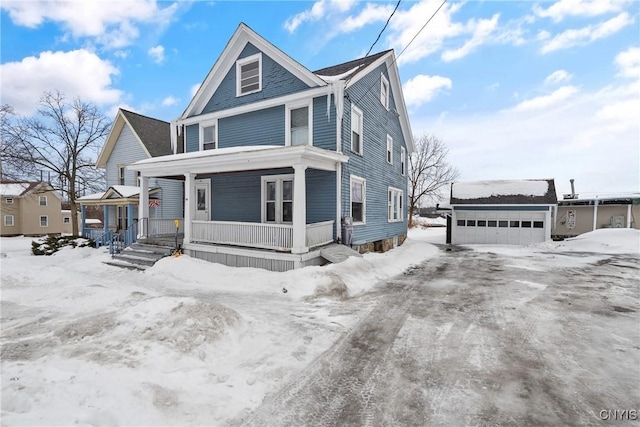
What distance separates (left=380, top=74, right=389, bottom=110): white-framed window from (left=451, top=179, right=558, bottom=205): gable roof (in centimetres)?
942

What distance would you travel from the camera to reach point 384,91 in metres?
15.1

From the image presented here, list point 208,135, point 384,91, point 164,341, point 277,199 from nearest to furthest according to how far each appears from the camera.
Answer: point 164,341
point 277,199
point 208,135
point 384,91

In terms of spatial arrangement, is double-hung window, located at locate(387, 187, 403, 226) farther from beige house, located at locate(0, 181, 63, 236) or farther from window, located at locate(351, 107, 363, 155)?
beige house, located at locate(0, 181, 63, 236)

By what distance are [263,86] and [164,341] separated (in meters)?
10.6

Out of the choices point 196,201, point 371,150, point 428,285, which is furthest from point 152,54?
point 428,285

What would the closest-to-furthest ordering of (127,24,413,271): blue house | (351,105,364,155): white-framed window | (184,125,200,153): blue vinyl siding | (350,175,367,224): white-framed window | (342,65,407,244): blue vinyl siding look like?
(127,24,413,271): blue house → (342,65,407,244): blue vinyl siding → (351,105,364,155): white-framed window → (350,175,367,224): white-framed window → (184,125,200,153): blue vinyl siding

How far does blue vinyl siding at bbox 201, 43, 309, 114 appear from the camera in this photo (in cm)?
1153

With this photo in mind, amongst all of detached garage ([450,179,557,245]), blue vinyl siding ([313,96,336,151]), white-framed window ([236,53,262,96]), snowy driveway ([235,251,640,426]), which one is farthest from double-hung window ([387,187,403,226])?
snowy driveway ([235,251,640,426])

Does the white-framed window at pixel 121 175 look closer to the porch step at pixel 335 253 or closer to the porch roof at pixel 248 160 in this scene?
the porch roof at pixel 248 160

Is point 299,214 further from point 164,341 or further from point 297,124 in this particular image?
point 164,341

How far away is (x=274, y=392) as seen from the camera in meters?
3.21

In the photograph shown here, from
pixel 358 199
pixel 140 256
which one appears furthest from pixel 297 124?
pixel 140 256

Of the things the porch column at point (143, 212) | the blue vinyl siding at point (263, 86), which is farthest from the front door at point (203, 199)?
the blue vinyl siding at point (263, 86)

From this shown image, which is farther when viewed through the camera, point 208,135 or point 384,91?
point 384,91
